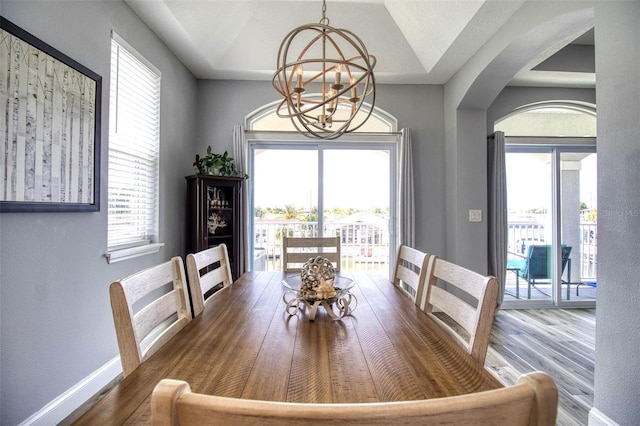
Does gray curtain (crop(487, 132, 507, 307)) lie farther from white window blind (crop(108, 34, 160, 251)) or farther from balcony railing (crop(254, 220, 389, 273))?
white window blind (crop(108, 34, 160, 251))

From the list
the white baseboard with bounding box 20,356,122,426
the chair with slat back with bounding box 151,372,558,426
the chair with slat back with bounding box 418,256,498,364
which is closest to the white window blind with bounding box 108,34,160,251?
the white baseboard with bounding box 20,356,122,426

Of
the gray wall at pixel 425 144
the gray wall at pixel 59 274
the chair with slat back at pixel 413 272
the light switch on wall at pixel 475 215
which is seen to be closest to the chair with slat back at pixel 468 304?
the chair with slat back at pixel 413 272

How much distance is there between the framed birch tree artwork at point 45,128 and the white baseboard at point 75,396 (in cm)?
108

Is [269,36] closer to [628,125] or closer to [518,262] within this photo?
[628,125]

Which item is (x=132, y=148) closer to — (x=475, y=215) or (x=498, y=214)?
(x=475, y=215)

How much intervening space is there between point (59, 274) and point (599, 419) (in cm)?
314

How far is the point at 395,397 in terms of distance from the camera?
755mm

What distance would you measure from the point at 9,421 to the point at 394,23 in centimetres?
402

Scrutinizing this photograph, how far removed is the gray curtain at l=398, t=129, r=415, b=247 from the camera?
12.0 feet

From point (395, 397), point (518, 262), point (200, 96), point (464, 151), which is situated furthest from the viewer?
point (518, 262)

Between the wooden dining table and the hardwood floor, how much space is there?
1.54 m

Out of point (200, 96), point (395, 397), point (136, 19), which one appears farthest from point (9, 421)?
point (200, 96)

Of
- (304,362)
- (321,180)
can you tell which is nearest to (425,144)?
(321,180)

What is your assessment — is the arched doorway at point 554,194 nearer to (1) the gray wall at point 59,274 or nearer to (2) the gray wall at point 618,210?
(2) the gray wall at point 618,210
